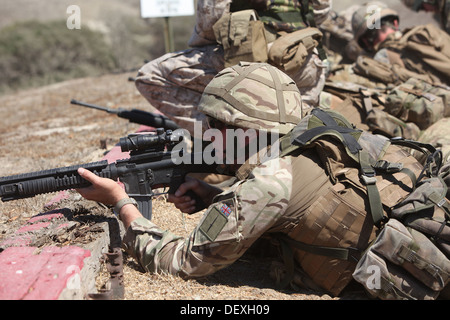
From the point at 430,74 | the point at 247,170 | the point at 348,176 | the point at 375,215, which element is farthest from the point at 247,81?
the point at 430,74

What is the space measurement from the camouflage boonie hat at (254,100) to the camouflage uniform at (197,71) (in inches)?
67.3

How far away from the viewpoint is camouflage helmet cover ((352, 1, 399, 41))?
257 inches

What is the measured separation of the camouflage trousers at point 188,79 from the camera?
459 cm

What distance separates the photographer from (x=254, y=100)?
2.76 meters

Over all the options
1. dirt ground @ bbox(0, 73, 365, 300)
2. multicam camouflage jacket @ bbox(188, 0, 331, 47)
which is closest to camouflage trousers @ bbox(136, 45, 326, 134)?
multicam camouflage jacket @ bbox(188, 0, 331, 47)

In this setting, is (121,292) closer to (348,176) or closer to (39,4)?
(348,176)

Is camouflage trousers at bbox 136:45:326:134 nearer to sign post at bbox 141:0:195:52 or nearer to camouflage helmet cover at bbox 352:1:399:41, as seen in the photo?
camouflage helmet cover at bbox 352:1:399:41

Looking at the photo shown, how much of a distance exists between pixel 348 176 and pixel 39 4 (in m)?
54.1

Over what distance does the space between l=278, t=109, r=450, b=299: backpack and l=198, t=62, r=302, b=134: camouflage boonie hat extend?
13 centimetres

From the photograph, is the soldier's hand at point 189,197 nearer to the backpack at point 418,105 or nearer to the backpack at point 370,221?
the backpack at point 370,221

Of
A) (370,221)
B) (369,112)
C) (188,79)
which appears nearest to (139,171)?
(370,221)

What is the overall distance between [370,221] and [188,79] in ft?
8.61

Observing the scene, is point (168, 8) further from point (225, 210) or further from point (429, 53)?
point (225, 210)

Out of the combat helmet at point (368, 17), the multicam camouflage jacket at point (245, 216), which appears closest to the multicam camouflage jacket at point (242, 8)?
the combat helmet at point (368, 17)
